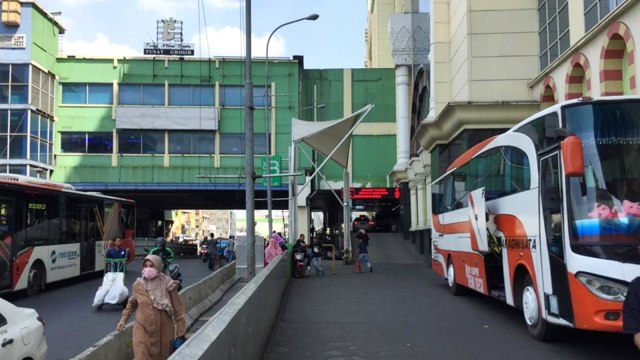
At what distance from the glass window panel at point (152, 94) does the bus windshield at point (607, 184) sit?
41476 mm

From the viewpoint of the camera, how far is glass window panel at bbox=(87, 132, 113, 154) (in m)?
45.1

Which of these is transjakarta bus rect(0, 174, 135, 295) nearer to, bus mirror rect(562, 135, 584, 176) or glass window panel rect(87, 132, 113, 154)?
bus mirror rect(562, 135, 584, 176)

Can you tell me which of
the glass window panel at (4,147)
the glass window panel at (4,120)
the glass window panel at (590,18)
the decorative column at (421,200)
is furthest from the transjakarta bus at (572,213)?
the glass window panel at (4,120)

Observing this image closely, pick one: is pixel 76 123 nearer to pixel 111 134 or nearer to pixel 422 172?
pixel 111 134

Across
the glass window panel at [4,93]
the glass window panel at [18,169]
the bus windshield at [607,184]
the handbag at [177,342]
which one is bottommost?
the handbag at [177,342]

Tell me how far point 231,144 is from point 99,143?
979 centimetres

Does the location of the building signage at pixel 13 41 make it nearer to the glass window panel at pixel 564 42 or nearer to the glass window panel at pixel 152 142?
the glass window panel at pixel 152 142

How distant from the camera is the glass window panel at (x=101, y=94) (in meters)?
45.7

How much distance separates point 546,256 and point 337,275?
14.0 metres

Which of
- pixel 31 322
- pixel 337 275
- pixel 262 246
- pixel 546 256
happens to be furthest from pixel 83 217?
pixel 546 256

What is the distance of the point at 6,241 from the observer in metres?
15.0

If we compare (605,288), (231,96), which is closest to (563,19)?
(605,288)

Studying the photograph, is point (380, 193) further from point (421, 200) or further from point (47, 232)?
point (47, 232)

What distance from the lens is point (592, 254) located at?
7.45 meters
